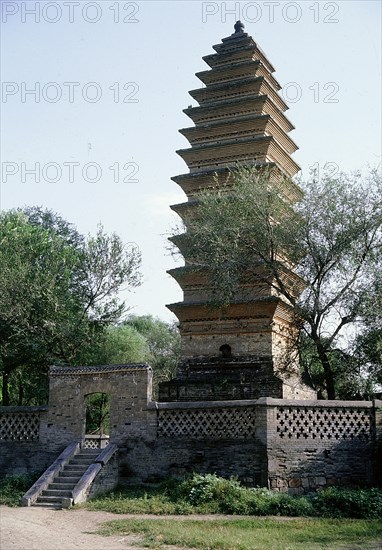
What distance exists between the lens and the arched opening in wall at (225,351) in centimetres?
2094

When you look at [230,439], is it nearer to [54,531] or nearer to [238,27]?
[54,531]

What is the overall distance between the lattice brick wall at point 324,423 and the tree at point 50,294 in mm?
12296

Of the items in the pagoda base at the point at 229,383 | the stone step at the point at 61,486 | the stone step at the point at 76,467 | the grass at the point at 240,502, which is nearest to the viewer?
the grass at the point at 240,502

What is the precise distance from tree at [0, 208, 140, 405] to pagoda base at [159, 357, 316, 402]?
6.99 metres

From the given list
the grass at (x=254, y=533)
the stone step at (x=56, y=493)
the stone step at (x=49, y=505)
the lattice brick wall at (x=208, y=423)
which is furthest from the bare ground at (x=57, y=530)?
the lattice brick wall at (x=208, y=423)

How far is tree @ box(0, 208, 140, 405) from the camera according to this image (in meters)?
25.0

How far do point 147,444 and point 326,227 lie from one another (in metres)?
8.26

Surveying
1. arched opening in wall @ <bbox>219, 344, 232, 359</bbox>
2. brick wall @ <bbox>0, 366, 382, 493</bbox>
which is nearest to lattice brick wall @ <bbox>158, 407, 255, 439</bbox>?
brick wall @ <bbox>0, 366, 382, 493</bbox>

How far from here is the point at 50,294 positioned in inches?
992

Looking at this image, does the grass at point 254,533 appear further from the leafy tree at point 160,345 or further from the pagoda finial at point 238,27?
the pagoda finial at point 238,27

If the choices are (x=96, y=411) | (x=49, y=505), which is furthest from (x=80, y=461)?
(x=96, y=411)

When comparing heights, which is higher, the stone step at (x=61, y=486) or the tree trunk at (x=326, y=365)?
the tree trunk at (x=326, y=365)

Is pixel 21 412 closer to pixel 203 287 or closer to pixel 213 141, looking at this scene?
pixel 203 287

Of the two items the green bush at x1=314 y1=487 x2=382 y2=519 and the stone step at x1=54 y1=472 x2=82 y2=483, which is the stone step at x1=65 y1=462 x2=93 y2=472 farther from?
the green bush at x1=314 y1=487 x2=382 y2=519
